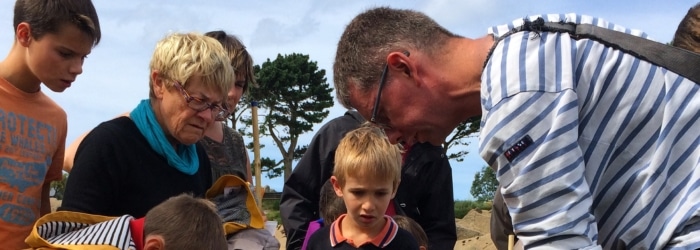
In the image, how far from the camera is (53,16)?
3.67 metres

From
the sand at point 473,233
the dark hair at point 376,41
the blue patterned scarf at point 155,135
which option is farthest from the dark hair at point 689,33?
the sand at point 473,233

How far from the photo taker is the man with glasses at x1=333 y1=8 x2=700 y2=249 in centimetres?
199

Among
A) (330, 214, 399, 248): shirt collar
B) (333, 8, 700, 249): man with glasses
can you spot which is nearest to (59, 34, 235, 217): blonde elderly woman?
(330, 214, 399, 248): shirt collar

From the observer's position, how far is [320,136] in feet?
15.5

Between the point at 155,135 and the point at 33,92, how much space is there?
71 centimetres

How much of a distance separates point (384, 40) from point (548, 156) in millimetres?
673

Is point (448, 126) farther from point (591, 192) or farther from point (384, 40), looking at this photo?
point (591, 192)

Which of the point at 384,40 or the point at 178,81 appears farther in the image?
the point at 178,81

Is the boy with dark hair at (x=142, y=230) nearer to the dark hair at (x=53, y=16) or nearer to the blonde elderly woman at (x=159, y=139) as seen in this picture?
the blonde elderly woman at (x=159, y=139)

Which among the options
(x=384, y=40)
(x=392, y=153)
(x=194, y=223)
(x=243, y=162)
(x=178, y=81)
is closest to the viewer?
(x=384, y=40)

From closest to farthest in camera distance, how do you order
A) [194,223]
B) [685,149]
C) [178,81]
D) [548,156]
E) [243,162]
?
[548,156] → [685,149] → [194,223] → [178,81] → [243,162]

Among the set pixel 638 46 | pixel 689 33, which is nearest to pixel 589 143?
pixel 638 46

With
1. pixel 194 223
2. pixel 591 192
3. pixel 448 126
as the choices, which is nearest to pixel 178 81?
pixel 194 223

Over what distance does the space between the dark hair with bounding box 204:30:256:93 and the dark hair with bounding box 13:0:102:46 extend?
0.85 meters
